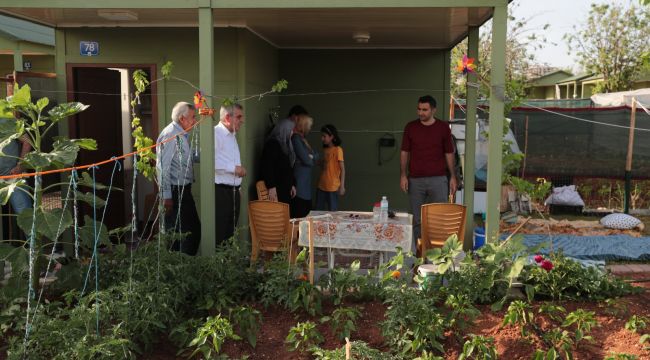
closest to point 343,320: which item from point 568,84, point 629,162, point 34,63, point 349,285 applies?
point 349,285

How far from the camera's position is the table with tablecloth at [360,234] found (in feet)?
18.5

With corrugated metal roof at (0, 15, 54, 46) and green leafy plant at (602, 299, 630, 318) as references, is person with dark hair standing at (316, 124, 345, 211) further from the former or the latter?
corrugated metal roof at (0, 15, 54, 46)

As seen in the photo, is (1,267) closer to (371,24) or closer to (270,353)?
(270,353)

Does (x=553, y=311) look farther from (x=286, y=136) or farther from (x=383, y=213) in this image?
(x=286, y=136)

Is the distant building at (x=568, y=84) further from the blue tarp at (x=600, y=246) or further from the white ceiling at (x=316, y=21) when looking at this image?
the white ceiling at (x=316, y=21)

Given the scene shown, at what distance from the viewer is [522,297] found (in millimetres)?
4840

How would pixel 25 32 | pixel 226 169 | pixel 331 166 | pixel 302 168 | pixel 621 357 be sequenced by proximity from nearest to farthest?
pixel 621 357, pixel 226 169, pixel 302 168, pixel 331 166, pixel 25 32

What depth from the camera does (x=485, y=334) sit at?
4.32 meters

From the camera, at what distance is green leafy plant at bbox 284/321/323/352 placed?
4.23 metres

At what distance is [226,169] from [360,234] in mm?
1470

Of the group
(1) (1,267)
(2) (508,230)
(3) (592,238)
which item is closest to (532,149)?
(2) (508,230)

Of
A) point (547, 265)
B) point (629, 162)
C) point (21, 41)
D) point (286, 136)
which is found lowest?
point (547, 265)

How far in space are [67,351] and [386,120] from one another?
21.7ft

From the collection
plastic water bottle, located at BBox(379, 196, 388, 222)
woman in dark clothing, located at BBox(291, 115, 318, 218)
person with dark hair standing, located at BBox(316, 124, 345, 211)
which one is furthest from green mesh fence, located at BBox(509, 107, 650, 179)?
plastic water bottle, located at BBox(379, 196, 388, 222)
